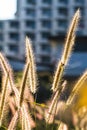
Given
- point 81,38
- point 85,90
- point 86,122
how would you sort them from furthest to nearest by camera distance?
point 81,38 < point 85,90 < point 86,122

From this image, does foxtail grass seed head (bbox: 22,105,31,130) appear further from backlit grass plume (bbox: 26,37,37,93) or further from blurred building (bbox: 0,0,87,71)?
blurred building (bbox: 0,0,87,71)

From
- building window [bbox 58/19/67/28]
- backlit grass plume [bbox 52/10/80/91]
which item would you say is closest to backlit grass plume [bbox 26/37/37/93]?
backlit grass plume [bbox 52/10/80/91]

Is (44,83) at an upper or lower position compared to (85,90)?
lower

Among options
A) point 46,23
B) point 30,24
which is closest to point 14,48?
point 30,24

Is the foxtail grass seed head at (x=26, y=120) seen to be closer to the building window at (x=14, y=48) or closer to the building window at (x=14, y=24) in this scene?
the building window at (x=14, y=48)

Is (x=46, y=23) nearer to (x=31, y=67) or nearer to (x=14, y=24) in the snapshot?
(x=14, y=24)

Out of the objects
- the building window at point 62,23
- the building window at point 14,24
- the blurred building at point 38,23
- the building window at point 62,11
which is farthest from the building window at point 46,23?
the building window at point 14,24

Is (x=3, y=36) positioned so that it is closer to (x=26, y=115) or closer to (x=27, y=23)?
(x=27, y=23)

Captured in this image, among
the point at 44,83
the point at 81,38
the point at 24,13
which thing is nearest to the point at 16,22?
the point at 24,13

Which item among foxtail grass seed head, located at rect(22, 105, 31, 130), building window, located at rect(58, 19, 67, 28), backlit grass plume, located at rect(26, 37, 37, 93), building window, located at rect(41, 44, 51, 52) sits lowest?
building window, located at rect(41, 44, 51, 52)
